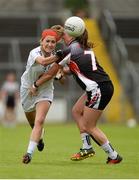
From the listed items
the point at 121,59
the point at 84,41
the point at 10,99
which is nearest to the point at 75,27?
the point at 84,41

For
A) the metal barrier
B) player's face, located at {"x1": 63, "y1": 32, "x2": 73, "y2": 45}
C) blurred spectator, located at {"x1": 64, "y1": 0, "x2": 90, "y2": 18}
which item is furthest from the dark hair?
blurred spectator, located at {"x1": 64, "y1": 0, "x2": 90, "y2": 18}

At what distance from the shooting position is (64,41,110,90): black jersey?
13.7 meters

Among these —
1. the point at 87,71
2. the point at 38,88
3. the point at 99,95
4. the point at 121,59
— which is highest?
the point at 87,71

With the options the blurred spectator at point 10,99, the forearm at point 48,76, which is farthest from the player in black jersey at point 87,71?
the blurred spectator at point 10,99

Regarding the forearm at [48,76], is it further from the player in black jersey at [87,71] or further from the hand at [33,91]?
the player in black jersey at [87,71]

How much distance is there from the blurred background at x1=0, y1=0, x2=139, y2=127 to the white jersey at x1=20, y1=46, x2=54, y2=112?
17.8 meters

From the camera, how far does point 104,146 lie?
45.7 ft

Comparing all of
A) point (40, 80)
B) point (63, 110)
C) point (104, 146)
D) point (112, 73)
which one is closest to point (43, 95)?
point (40, 80)

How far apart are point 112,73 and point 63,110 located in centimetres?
355

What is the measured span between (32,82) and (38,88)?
26 centimetres

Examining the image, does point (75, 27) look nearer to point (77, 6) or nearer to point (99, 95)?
point (99, 95)

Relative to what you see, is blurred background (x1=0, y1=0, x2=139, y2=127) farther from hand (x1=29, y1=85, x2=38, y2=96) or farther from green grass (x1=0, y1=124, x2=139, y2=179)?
hand (x1=29, y1=85, x2=38, y2=96)

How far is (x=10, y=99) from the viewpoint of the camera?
32.4 m

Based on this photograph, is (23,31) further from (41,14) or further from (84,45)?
(84,45)
